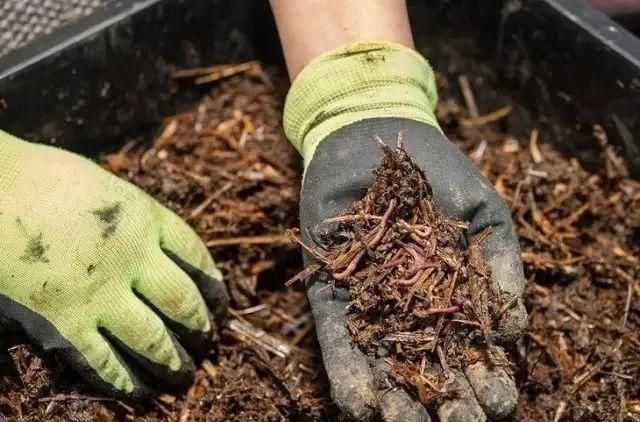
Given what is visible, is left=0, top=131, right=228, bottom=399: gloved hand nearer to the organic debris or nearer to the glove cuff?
the glove cuff

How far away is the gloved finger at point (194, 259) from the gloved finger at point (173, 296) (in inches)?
1.1

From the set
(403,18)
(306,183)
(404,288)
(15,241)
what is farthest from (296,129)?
(15,241)

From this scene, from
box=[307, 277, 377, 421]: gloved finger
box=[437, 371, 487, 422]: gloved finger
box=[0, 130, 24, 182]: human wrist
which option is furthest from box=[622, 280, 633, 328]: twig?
box=[0, 130, 24, 182]: human wrist

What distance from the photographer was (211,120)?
2227mm

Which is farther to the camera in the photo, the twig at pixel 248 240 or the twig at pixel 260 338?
the twig at pixel 248 240

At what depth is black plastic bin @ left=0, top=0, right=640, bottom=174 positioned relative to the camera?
189 centimetres

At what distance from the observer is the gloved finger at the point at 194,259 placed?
5.68 feet

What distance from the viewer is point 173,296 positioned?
5.52 feet

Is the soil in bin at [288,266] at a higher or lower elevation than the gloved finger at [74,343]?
lower

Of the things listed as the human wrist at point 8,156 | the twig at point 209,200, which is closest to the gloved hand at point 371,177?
the twig at point 209,200

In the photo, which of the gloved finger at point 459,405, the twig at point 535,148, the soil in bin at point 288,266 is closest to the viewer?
the gloved finger at point 459,405

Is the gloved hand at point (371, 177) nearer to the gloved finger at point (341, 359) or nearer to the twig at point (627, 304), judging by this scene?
the gloved finger at point (341, 359)

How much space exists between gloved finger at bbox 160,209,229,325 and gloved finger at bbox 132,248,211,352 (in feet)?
0.09

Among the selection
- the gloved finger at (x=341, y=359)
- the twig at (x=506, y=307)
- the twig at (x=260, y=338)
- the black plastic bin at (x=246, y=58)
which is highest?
the black plastic bin at (x=246, y=58)
